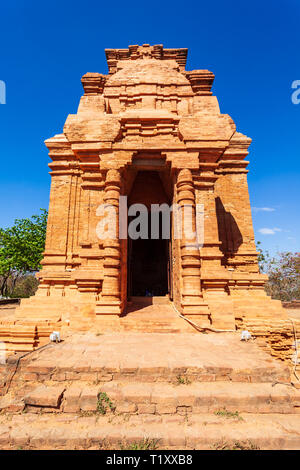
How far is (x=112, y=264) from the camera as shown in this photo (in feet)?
21.2

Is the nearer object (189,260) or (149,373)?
(149,373)

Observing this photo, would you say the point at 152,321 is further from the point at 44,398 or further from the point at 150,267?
the point at 150,267

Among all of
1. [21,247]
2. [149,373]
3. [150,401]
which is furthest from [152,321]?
[21,247]

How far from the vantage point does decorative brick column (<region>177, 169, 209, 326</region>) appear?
6109mm

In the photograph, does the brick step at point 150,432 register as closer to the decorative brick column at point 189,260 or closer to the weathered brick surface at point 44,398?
the weathered brick surface at point 44,398

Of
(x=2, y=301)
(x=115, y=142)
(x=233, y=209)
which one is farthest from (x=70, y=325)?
(x=2, y=301)

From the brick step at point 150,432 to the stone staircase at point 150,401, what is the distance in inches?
0.4

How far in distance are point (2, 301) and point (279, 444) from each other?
76.5ft

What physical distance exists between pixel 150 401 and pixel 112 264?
12.5 feet

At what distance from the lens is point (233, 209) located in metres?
9.77

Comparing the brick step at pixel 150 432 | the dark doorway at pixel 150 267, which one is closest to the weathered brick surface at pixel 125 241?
the brick step at pixel 150 432

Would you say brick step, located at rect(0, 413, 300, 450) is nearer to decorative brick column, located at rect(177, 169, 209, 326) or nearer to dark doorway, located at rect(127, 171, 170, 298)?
decorative brick column, located at rect(177, 169, 209, 326)

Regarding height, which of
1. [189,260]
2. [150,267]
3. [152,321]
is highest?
[150,267]

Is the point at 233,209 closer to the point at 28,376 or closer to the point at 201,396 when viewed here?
the point at 201,396
